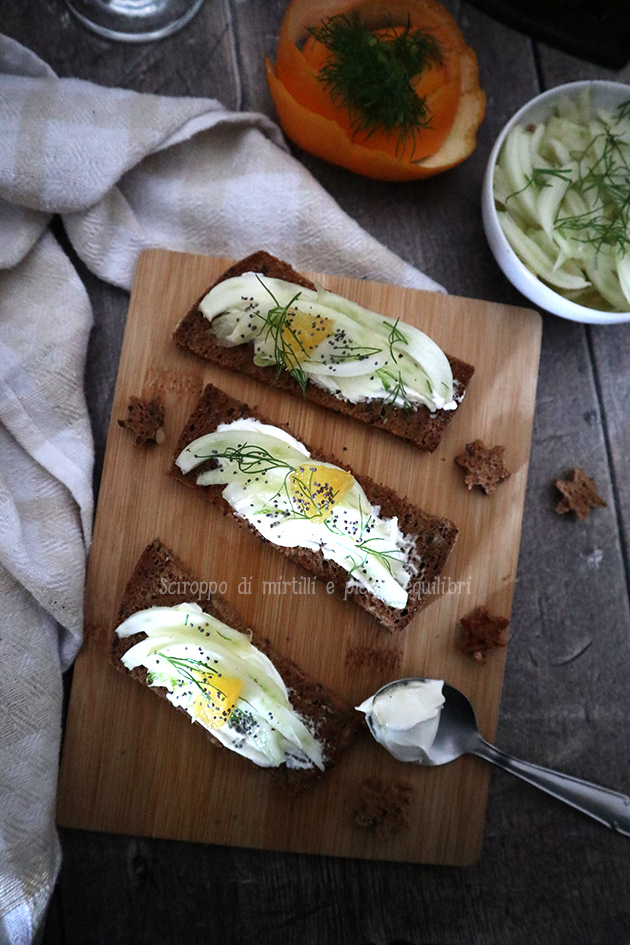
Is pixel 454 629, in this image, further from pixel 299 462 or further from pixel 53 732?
pixel 53 732

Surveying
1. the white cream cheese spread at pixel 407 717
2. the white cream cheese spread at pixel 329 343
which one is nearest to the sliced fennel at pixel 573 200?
the white cream cheese spread at pixel 329 343

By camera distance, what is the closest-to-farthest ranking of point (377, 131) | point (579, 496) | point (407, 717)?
point (407, 717), point (377, 131), point (579, 496)

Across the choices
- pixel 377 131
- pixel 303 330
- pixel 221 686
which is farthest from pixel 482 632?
pixel 377 131

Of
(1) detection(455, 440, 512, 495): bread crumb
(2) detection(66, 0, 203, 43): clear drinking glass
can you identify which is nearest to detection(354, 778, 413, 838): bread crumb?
(1) detection(455, 440, 512, 495): bread crumb

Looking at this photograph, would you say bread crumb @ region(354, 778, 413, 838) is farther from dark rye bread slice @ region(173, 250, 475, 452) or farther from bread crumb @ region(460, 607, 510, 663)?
dark rye bread slice @ region(173, 250, 475, 452)

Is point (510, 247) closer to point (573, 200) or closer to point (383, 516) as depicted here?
point (573, 200)

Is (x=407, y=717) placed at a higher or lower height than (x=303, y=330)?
lower

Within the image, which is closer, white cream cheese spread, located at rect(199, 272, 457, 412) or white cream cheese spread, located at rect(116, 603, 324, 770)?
white cream cheese spread, located at rect(116, 603, 324, 770)
